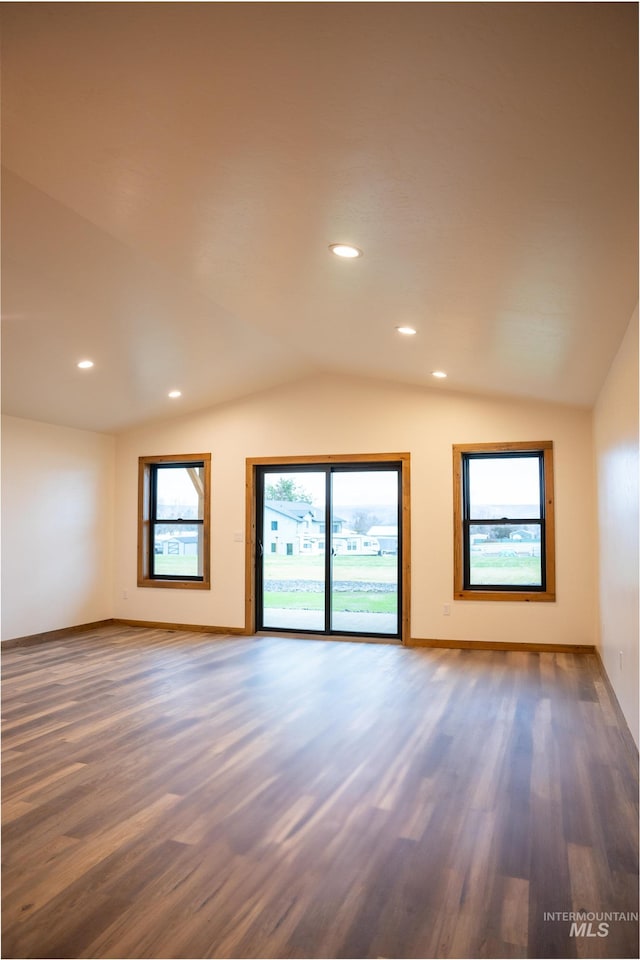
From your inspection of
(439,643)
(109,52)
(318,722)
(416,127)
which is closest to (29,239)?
(109,52)

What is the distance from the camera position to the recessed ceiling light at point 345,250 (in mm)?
3186

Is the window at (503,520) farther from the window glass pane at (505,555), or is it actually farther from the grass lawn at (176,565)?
the grass lawn at (176,565)

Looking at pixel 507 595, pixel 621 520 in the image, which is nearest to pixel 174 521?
pixel 507 595

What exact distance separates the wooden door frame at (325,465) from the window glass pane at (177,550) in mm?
757

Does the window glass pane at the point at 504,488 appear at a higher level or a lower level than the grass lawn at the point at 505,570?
higher

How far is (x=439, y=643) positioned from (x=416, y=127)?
224 inches

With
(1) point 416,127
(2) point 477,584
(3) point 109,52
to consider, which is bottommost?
(2) point 477,584

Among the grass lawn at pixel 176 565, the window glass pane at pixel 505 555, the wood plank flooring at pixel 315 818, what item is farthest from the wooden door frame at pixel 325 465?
the wood plank flooring at pixel 315 818

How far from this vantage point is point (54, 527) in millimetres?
7348

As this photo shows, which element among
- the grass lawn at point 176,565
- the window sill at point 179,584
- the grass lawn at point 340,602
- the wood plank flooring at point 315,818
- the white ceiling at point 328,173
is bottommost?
the wood plank flooring at point 315,818

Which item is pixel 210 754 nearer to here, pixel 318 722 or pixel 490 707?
pixel 318 722

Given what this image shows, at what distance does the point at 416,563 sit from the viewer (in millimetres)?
6926

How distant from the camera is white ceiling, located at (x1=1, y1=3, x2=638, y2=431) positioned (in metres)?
1.63

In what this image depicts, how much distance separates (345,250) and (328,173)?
0.80 meters
